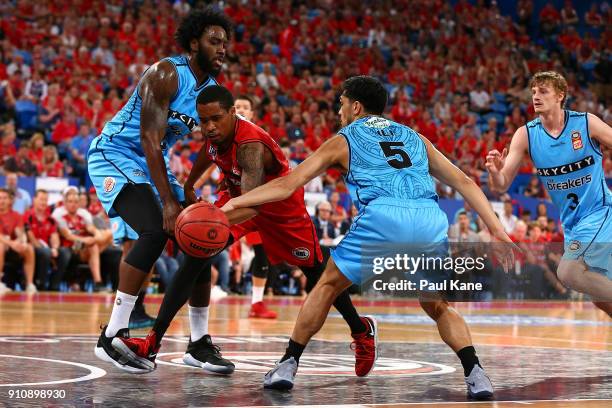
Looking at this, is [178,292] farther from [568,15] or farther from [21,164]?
[568,15]

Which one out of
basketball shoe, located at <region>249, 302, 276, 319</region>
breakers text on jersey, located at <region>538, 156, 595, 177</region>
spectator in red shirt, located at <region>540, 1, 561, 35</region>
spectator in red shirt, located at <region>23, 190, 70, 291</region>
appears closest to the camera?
breakers text on jersey, located at <region>538, 156, 595, 177</region>

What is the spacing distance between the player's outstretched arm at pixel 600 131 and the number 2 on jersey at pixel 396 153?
1.94 meters

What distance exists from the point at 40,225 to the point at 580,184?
8.34 m

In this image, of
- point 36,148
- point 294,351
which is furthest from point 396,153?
point 36,148

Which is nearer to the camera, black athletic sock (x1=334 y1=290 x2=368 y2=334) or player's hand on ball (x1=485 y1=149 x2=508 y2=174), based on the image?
black athletic sock (x1=334 y1=290 x2=368 y2=334)

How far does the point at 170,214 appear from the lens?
17.2ft

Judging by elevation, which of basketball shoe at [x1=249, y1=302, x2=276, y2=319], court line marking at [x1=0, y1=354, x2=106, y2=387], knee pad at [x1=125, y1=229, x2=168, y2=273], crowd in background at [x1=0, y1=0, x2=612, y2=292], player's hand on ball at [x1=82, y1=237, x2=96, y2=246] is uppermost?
crowd in background at [x1=0, y1=0, x2=612, y2=292]

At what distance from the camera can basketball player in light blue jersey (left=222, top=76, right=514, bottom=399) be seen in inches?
189

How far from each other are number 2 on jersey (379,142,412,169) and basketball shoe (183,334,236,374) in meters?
1.42

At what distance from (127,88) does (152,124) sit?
36.2 ft

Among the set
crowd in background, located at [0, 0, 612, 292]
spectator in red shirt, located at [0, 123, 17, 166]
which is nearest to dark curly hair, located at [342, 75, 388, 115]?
crowd in background, located at [0, 0, 612, 292]

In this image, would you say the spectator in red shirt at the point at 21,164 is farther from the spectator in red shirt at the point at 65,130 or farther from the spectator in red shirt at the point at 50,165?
the spectator in red shirt at the point at 65,130

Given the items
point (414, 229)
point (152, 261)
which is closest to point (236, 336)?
point (152, 261)

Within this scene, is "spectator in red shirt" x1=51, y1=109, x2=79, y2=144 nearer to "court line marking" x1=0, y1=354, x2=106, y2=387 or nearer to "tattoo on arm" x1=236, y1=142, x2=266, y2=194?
"court line marking" x1=0, y1=354, x2=106, y2=387
